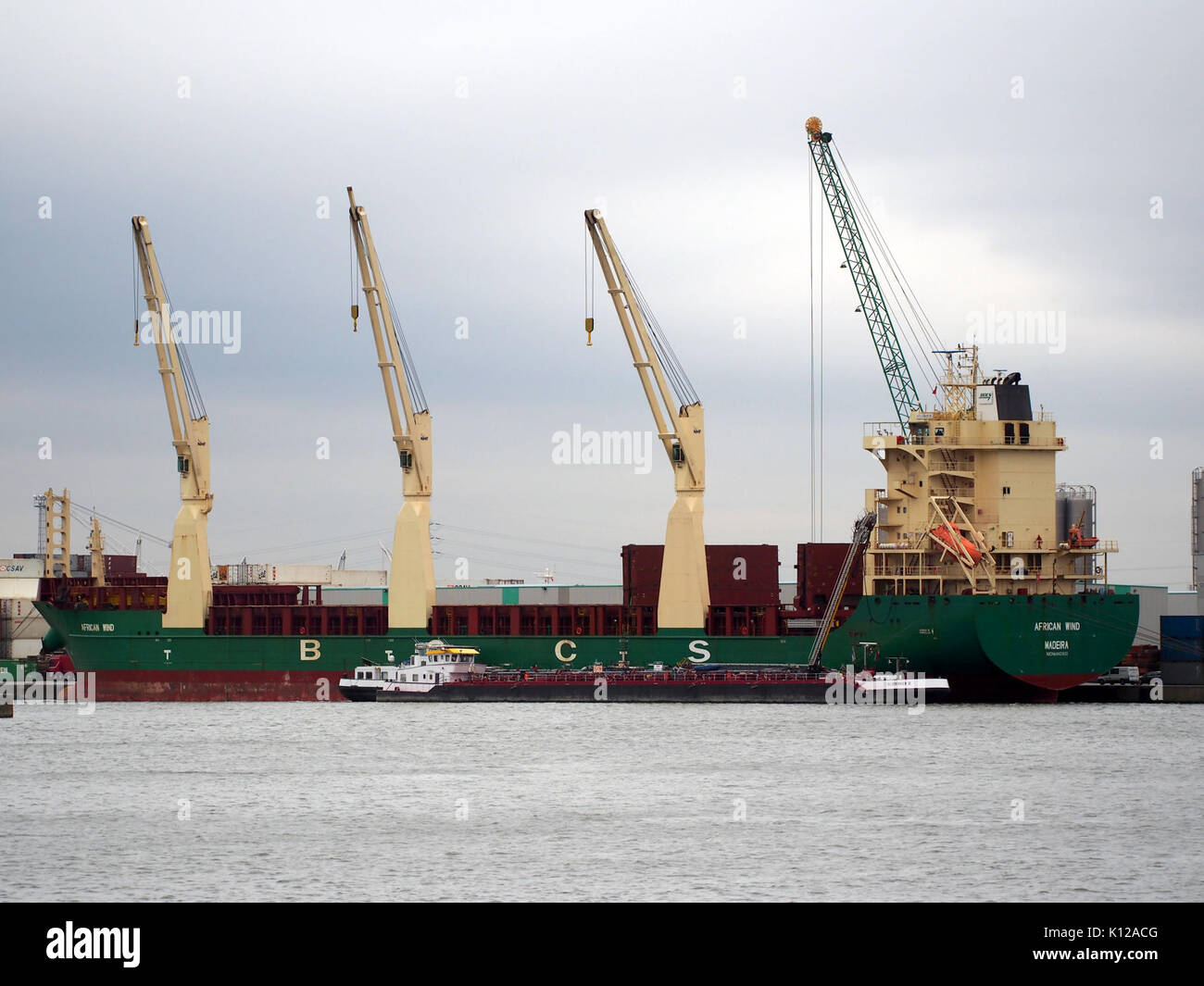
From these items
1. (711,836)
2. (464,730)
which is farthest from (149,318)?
Result: (711,836)

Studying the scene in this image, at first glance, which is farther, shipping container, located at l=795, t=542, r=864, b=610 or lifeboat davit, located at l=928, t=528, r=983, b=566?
shipping container, located at l=795, t=542, r=864, b=610

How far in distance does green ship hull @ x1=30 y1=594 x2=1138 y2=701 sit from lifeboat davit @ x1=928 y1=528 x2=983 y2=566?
1.78m

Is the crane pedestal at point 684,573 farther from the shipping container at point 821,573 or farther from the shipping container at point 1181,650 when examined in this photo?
the shipping container at point 1181,650

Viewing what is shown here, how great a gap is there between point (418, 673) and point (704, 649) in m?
11.5

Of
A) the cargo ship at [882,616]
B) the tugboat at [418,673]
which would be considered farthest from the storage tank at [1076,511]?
the tugboat at [418,673]

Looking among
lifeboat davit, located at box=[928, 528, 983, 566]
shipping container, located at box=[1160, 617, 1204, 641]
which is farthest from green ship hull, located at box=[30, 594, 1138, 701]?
shipping container, located at box=[1160, 617, 1204, 641]

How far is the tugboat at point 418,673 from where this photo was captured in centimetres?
6525

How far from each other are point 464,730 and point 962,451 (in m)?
21.8

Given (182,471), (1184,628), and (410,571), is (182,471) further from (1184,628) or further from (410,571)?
(1184,628)

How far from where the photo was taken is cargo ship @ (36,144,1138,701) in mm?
59312

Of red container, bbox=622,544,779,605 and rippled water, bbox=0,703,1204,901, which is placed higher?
red container, bbox=622,544,779,605

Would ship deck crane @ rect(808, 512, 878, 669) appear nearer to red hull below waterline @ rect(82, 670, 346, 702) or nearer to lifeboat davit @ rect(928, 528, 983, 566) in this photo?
lifeboat davit @ rect(928, 528, 983, 566)

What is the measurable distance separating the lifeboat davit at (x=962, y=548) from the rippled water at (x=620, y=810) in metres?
5.69

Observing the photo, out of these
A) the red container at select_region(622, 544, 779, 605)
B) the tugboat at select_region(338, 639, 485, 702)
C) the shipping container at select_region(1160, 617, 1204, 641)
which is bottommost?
the tugboat at select_region(338, 639, 485, 702)
